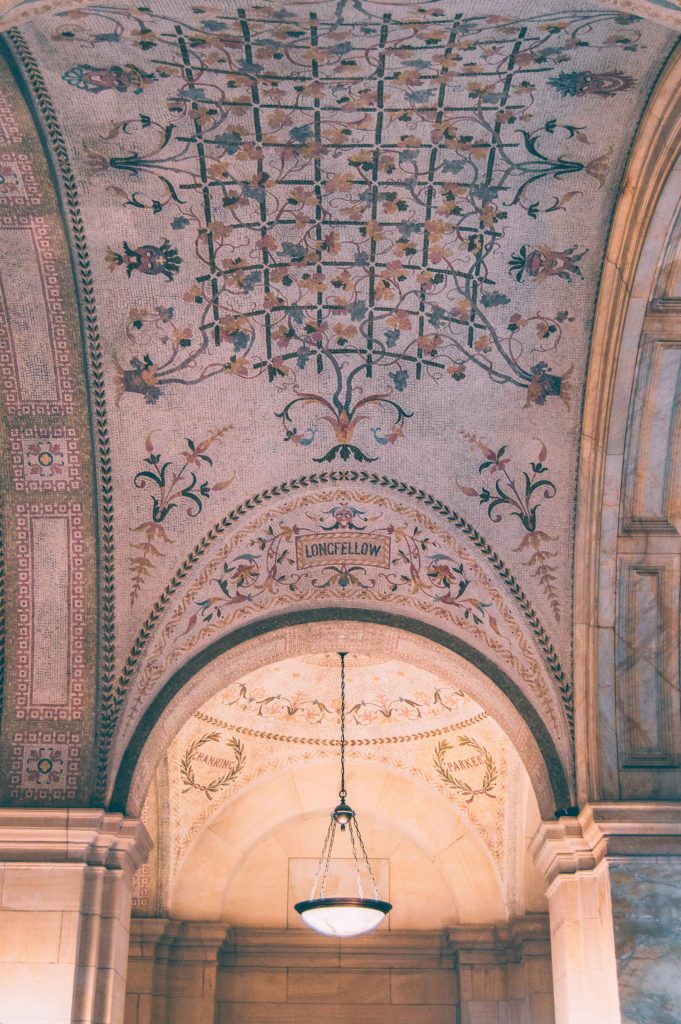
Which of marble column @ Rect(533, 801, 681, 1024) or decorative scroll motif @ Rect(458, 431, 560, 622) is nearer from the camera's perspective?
marble column @ Rect(533, 801, 681, 1024)

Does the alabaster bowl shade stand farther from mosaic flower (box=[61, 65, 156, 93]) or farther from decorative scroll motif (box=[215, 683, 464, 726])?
mosaic flower (box=[61, 65, 156, 93])

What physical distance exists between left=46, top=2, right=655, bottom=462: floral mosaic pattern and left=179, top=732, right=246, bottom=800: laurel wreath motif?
3.93 metres

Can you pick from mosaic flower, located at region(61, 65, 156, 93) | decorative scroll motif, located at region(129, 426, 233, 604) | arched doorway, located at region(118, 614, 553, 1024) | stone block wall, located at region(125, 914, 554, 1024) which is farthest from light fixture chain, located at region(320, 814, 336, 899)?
mosaic flower, located at region(61, 65, 156, 93)

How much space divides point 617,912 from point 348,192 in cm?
402

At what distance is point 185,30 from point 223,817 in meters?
7.09

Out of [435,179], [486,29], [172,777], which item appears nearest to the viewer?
[486,29]

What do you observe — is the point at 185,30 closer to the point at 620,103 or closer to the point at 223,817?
the point at 620,103

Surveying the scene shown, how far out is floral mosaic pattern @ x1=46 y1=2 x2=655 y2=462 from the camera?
6.00 meters

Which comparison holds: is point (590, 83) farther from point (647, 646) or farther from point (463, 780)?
point (463, 780)

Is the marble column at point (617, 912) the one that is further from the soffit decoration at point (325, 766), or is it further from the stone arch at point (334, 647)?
the soffit decoration at point (325, 766)

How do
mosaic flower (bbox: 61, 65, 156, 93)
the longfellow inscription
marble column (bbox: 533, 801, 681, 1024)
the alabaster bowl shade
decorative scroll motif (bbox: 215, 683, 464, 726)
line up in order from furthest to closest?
1. decorative scroll motif (bbox: 215, 683, 464, 726)
2. the alabaster bowl shade
3. the longfellow inscription
4. marble column (bbox: 533, 801, 681, 1024)
5. mosaic flower (bbox: 61, 65, 156, 93)

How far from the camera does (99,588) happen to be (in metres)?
7.69

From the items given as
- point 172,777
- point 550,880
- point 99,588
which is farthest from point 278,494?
point 172,777

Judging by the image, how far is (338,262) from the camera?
715cm
